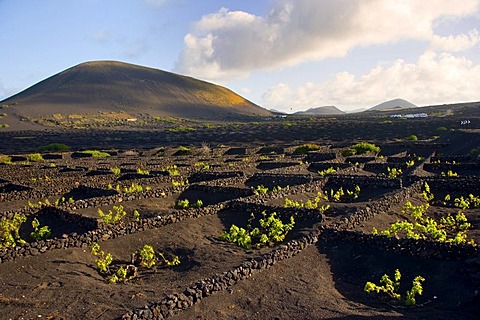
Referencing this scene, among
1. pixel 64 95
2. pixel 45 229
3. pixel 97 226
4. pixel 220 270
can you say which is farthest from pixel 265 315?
pixel 64 95

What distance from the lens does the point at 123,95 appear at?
13825cm

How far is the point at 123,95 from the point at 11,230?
427 feet

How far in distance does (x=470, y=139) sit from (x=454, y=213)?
1061 inches

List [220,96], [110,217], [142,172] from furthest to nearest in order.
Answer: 1. [220,96]
2. [142,172]
3. [110,217]

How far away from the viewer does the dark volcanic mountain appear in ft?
401

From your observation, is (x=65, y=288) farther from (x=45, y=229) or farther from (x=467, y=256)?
(x=467, y=256)

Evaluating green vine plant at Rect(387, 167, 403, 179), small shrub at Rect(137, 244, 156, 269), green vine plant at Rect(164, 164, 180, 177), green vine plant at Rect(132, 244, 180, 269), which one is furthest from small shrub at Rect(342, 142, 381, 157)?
small shrub at Rect(137, 244, 156, 269)

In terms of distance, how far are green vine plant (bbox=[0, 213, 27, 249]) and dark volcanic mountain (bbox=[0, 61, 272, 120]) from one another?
101 m

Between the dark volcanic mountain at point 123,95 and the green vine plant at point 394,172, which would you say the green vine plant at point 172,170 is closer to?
the green vine plant at point 394,172

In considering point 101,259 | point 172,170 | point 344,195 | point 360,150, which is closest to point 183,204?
point 101,259

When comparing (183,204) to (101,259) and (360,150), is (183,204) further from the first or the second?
(360,150)

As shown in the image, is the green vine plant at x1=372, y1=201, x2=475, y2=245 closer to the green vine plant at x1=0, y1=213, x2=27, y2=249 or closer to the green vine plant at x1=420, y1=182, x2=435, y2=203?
the green vine plant at x1=420, y1=182, x2=435, y2=203

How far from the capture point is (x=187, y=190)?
20.2 metres

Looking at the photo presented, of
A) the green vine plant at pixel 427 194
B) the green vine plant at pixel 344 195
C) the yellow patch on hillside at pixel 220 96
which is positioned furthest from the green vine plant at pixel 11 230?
the yellow patch on hillside at pixel 220 96
